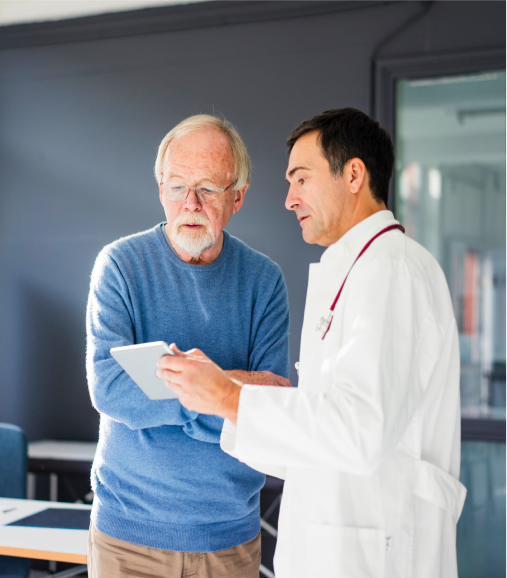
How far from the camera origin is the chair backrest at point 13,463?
2.80m

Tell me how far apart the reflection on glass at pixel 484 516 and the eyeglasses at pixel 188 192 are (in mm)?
2479

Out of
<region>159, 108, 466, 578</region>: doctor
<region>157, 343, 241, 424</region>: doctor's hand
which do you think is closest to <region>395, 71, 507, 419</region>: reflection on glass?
<region>159, 108, 466, 578</region>: doctor

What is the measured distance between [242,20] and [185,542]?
10.1ft

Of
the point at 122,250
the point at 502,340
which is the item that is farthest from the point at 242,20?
the point at 502,340

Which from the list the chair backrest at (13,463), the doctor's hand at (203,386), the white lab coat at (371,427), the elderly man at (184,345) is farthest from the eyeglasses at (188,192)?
the chair backrest at (13,463)

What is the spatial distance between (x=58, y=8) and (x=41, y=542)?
10.7ft

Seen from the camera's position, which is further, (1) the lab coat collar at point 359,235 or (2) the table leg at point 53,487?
(2) the table leg at point 53,487

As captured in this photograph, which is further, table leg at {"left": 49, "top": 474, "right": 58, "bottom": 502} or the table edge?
table leg at {"left": 49, "top": 474, "right": 58, "bottom": 502}

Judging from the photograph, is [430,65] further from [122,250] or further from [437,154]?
[437,154]

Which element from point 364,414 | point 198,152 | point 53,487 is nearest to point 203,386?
point 364,414

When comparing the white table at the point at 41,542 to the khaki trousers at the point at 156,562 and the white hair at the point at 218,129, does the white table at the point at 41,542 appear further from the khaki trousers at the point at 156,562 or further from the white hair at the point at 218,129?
the white hair at the point at 218,129

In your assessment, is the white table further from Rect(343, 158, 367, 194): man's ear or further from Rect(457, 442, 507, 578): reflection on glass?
Rect(457, 442, 507, 578): reflection on glass

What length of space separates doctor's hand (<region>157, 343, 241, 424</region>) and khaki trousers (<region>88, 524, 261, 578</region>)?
0.54 m

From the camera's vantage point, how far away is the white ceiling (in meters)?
3.73
